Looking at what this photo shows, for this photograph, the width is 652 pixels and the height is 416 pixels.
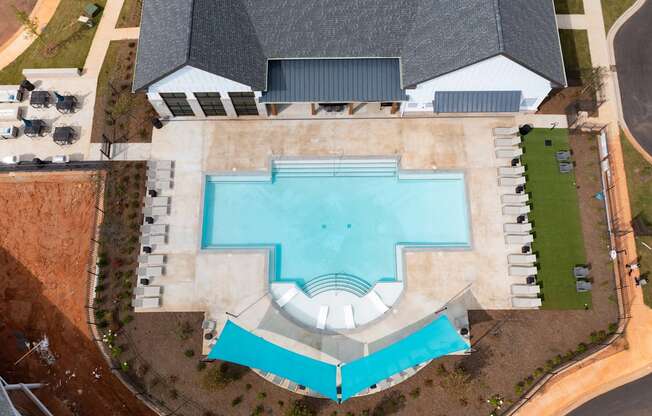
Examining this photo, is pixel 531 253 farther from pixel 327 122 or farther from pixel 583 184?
pixel 327 122


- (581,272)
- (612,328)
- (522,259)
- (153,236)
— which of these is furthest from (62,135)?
(612,328)

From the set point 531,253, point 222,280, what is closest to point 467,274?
point 531,253

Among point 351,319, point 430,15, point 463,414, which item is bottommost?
point 463,414

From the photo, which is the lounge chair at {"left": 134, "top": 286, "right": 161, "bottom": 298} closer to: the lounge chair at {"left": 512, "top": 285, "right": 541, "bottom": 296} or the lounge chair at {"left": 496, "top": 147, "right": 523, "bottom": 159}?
the lounge chair at {"left": 512, "top": 285, "right": 541, "bottom": 296}

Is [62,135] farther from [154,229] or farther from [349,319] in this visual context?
[349,319]

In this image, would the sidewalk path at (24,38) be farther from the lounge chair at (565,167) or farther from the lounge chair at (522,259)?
the lounge chair at (565,167)

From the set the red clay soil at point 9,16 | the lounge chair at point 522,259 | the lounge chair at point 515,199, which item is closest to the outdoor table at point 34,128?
the red clay soil at point 9,16

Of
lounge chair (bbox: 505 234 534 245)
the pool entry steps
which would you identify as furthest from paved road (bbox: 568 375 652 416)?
the pool entry steps

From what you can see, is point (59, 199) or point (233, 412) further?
point (59, 199)

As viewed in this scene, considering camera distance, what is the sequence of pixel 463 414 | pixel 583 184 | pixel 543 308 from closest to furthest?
pixel 463 414 < pixel 543 308 < pixel 583 184
